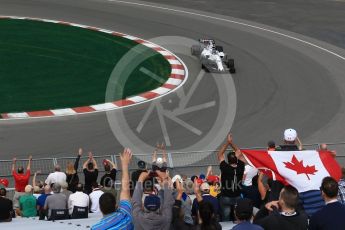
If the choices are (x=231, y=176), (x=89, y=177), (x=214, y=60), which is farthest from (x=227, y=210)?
(x=214, y=60)

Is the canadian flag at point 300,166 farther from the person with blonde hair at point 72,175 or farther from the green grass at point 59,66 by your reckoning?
the green grass at point 59,66

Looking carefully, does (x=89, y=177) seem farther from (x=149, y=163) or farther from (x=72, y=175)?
(x=149, y=163)

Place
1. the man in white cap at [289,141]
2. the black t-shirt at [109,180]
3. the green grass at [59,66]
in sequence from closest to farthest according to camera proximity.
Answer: the man in white cap at [289,141]
the black t-shirt at [109,180]
the green grass at [59,66]

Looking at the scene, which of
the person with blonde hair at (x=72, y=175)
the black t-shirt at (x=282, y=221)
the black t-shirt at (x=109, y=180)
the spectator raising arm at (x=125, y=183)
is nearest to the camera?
the black t-shirt at (x=282, y=221)

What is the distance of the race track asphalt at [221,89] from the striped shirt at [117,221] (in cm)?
1128

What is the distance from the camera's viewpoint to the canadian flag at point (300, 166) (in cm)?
1016

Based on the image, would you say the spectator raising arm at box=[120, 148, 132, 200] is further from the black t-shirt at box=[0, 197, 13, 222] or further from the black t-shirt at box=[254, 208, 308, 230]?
the black t-shirt at box=[0, 197, 13, 222]

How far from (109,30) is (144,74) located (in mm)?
6548

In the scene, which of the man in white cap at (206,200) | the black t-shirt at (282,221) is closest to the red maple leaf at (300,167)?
the man in white cap at (206,200)

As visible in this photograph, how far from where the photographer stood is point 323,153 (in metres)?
10.7

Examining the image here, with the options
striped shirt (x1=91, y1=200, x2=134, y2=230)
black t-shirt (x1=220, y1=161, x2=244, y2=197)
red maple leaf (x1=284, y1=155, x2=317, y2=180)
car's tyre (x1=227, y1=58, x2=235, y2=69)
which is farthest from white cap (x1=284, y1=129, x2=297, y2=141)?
car's tyre (x1=227, y1=58, x2=235, y2=69)

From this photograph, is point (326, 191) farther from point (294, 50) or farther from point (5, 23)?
point (5, 23)

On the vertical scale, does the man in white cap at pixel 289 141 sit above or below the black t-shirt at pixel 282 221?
above

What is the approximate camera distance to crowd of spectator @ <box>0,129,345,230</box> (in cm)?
765
